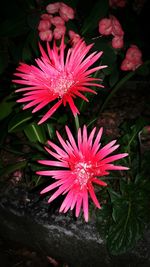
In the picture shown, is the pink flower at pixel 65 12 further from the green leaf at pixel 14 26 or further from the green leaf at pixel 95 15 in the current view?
the green leaf at pixel 14 26

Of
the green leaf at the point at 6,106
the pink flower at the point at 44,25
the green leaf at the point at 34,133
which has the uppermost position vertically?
the pink flower at the point at 44,25

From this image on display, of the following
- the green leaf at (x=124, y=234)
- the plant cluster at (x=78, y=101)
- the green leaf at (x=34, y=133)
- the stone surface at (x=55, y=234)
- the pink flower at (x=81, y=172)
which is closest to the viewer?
the pink flower at (x=81, y=172)

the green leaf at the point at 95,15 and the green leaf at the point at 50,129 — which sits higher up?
the green leaf at the point at 95,15

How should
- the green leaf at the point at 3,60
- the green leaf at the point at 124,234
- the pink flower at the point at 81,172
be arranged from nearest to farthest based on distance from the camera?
the pink flower at the point at 81,172, the green leaf at the point at 124,234, the green leaf at the point at 3,60

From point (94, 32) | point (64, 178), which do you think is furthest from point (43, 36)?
point (64, 178)

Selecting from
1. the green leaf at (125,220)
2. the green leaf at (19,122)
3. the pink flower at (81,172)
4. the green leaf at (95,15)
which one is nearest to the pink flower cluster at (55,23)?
the green leaf at (95,15)

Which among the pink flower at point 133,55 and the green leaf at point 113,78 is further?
the green leaf at point 113,78

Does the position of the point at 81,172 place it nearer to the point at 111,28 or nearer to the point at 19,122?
the point at 19,122

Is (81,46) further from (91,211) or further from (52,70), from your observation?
(91,211)
